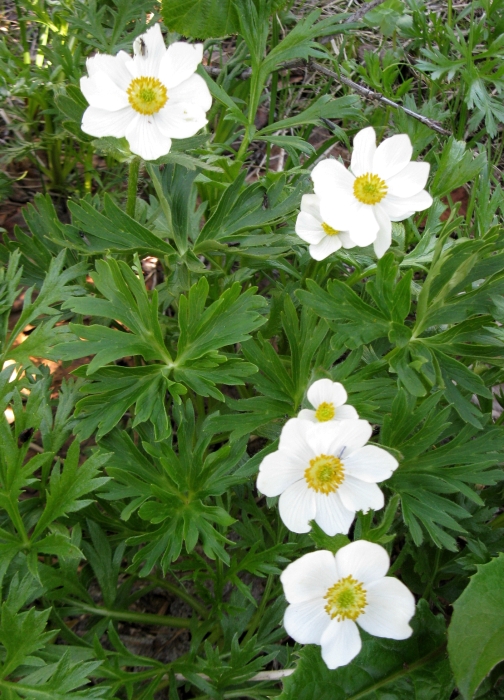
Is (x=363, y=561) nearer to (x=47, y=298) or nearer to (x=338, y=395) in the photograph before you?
(x=338, y=395)

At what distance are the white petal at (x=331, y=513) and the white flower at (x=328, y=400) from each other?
14 cm

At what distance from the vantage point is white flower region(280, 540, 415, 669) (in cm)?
103

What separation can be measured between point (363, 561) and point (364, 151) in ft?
2.90

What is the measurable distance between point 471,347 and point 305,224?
532mm

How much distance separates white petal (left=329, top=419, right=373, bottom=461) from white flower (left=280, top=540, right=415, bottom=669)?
16 centimetres

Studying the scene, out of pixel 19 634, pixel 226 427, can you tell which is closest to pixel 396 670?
pixel 226 427

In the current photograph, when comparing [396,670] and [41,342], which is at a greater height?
[41,342]

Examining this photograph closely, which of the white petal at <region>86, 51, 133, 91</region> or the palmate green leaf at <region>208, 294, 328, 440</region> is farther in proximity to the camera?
the palmate green leaf at <region>208, 294, 328, 440</region>

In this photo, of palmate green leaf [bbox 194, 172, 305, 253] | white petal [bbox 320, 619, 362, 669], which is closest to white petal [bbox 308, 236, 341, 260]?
palmate green leaf [bbox 194, 172, 305, 253]

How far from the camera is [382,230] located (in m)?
1.34

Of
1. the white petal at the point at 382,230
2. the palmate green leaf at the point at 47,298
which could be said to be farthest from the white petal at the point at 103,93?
the white petal at the point at 382,230

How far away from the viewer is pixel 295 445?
1.07m

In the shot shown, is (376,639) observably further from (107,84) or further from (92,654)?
(107,84)

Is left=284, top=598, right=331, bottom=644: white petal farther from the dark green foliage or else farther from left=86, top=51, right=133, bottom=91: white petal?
left=86, top=51, right=133, bottom=91: white petal
